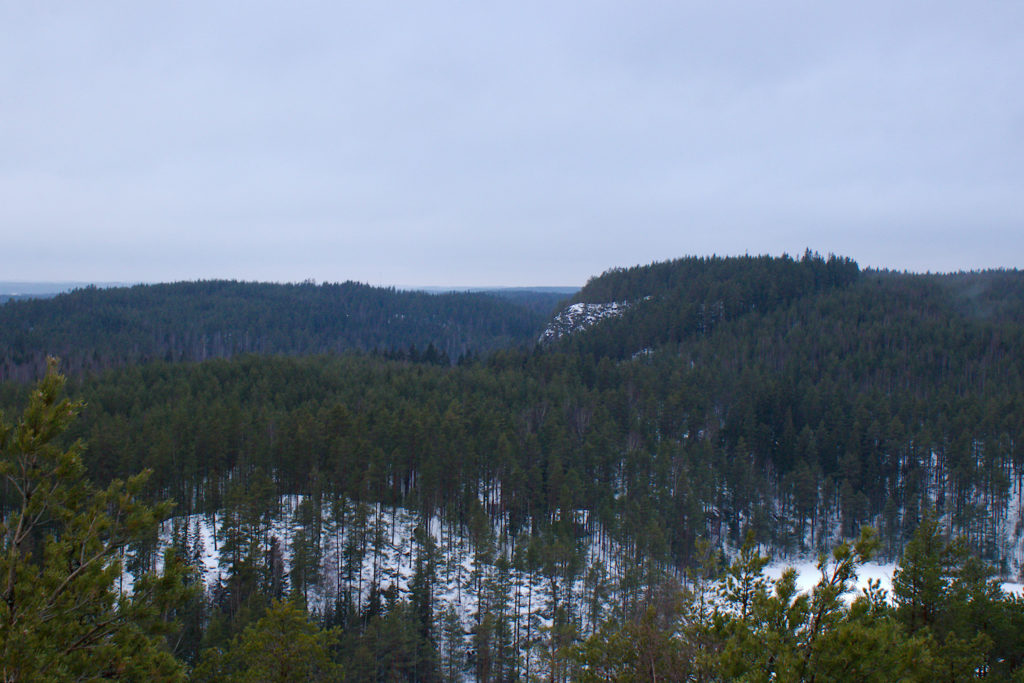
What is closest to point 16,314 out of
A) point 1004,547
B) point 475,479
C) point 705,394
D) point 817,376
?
point 475,479

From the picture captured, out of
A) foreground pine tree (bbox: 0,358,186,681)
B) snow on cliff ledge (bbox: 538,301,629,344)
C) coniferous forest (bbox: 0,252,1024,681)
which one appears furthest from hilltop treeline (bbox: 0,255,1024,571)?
snow on cliff ledge (bbox: 538,301,629,344)

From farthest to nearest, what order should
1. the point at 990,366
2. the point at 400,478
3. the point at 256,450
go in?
1. the point at 990,366
2. the point at 400,478
3. the point at 256,450

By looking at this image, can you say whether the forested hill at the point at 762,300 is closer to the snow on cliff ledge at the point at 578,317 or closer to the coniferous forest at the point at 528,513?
the snow on cliff ledge at the point at 578,317

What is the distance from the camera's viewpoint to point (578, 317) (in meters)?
155

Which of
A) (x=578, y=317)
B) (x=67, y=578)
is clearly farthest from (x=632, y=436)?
(x=578, y=317)

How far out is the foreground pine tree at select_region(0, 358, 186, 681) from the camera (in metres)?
7.11

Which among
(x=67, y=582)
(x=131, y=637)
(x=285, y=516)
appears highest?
(x=67, y=582)

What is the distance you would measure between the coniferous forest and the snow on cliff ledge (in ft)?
77.1

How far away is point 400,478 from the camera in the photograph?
56.3m

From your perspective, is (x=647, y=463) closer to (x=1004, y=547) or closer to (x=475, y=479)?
(x=475, y=479)

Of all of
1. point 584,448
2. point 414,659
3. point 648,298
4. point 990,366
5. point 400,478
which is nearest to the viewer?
point 414,659

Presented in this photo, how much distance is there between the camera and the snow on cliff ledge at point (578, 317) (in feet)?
496

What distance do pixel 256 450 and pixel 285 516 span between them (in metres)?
7.58

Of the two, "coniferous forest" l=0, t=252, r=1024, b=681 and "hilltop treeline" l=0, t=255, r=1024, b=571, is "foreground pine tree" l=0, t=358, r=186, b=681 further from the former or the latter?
"hilltop treeline" l=0, t=255, r=1024, b=571
